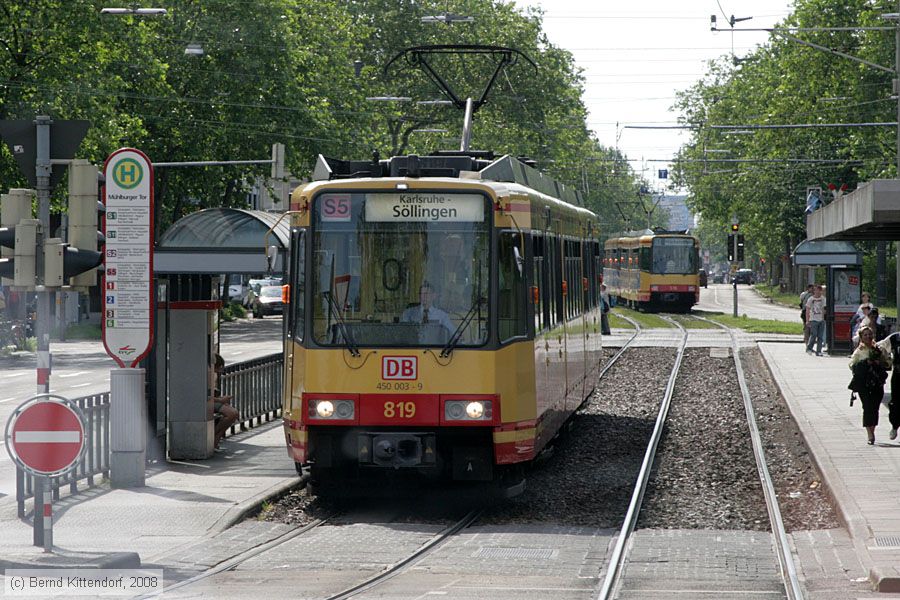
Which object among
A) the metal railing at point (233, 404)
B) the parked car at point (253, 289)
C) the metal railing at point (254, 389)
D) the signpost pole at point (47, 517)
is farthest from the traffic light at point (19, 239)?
the parked car at point (253, 289)

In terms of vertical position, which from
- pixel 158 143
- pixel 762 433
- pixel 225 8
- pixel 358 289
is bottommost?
pixel 762 433

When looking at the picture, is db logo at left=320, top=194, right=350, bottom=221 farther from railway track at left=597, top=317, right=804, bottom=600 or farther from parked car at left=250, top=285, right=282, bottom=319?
parked car at left=250, top=285, right=282, bottom=319

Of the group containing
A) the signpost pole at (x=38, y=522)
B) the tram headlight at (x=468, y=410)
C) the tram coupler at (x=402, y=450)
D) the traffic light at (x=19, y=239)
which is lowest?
the signpost pole at (x=38, y=522)

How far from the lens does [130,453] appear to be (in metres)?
14.4

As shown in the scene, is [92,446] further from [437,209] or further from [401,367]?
[437,209]

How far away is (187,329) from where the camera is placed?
53.8 feet

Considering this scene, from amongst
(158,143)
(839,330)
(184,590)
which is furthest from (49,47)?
(184,590)

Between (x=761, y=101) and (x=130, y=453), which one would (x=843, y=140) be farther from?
(x=130, y=453)

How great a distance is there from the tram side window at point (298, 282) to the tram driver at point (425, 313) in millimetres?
951

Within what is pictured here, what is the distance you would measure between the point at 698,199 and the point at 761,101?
18309 mm

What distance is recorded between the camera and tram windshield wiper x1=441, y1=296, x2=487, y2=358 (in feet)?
42.5

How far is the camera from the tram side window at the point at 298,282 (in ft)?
43.7

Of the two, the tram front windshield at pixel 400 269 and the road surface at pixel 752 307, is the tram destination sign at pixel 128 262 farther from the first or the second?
the road surface at pixel 752 307

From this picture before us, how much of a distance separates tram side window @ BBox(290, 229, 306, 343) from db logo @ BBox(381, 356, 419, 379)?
84cm
